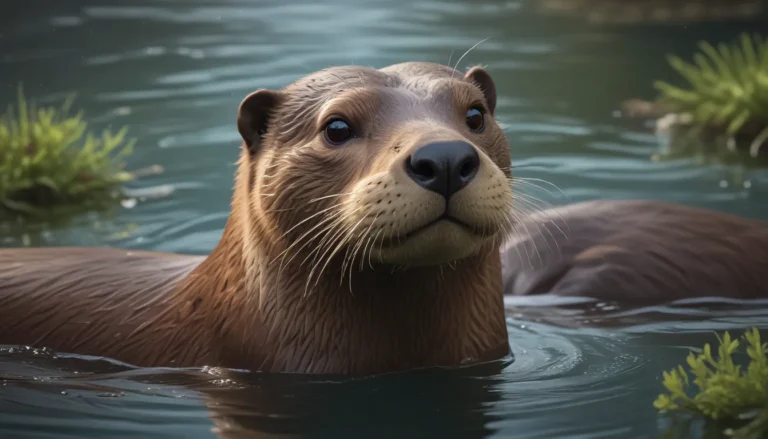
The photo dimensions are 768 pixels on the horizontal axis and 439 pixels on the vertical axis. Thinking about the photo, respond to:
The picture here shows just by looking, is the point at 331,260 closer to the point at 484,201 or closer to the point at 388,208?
the point at 388,208

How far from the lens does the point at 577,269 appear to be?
6047 mm

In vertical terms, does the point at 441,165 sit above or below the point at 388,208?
above

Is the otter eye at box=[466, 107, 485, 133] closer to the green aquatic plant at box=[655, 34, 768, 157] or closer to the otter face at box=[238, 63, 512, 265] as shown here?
the otter face at box=[238, 63, 512, 265]

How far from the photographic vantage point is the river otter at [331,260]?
13.9ft

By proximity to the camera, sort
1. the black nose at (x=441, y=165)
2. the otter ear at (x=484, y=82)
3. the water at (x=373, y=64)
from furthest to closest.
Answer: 1. the otter ear at (x=484, y=82)
2. the water at (x=373, y=64)
3. the black nose at (x=441, y=165)

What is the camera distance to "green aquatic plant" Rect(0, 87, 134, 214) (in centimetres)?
809

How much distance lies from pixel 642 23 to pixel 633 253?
7973mm

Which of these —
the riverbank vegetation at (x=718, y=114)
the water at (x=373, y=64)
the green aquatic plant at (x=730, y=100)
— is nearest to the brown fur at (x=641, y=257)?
the water at (x=373, y=64)

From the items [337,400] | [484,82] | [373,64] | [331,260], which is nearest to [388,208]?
[331,260]

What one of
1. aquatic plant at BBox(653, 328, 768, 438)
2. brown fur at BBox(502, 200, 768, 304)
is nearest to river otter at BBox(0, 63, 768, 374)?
aquatic plant at BBox(653, 328, 768, 438)

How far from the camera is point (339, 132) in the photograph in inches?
183

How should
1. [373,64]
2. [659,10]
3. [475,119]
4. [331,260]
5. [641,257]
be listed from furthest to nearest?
[659,10], [373,64], [641,257], [475,119], [331,260]

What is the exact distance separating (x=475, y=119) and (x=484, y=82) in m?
0.41

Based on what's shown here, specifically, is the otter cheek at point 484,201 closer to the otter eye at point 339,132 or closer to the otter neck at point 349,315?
the otter neck at point 349,315
